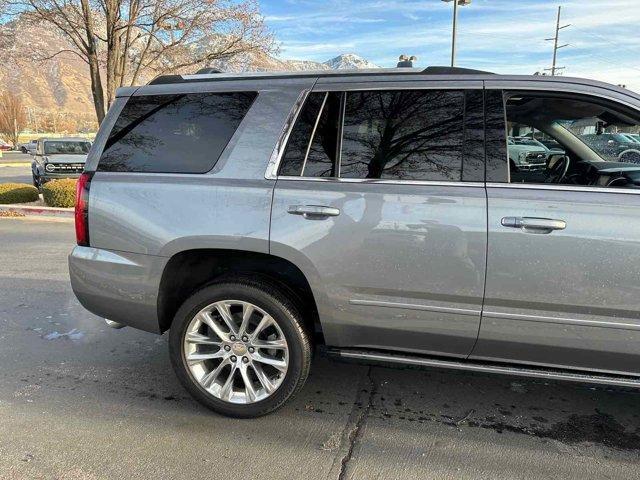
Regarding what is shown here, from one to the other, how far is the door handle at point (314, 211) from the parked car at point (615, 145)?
196 cm

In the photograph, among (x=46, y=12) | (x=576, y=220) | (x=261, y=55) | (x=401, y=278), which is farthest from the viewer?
(x=261, y=55)

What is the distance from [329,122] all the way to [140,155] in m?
1.20

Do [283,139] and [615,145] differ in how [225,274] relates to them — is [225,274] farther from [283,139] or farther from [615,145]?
[615,145]

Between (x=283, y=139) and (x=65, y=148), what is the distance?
16468 mm

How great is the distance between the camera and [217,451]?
107 inches

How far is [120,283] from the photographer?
3.07 meters

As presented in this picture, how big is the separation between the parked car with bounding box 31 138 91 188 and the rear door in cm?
1300

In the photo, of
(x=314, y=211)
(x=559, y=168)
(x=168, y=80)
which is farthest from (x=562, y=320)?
(x=168, y=80)

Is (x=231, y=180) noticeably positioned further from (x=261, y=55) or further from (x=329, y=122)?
(x=261, y=55)

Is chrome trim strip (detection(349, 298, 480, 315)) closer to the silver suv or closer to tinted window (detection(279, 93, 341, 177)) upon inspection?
the silver suv

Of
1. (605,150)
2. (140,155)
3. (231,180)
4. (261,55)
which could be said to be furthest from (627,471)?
(261,55)

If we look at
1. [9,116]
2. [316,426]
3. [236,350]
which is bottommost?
[316,426]

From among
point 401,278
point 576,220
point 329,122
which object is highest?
point 329,122

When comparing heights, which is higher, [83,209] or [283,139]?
[283,139]
